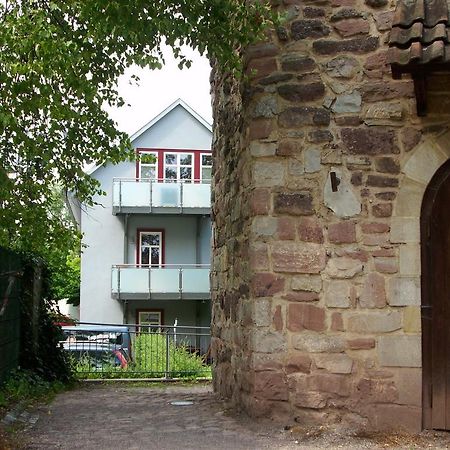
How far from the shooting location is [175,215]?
2642 cm

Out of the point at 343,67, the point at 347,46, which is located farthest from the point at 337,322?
the point at 347,46

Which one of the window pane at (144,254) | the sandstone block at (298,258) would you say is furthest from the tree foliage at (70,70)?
the window pane at (144,254)

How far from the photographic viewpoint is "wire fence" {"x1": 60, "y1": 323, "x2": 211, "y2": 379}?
12.0m

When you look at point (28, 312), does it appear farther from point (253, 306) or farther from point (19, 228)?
point (253, 306)

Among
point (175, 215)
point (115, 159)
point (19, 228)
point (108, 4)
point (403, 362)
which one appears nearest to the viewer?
point (108, 4)

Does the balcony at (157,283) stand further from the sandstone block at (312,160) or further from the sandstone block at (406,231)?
the sandstone block at (406,231)

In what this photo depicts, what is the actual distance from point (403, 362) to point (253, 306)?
137 cm

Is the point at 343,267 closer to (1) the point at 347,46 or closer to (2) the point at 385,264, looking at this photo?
(2) the point at 385,264

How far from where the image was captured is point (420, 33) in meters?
5.79

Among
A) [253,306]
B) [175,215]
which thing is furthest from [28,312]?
[175,215]

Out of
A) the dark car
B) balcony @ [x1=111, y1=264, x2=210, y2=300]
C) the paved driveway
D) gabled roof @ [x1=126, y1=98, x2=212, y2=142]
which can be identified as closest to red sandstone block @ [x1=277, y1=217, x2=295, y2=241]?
the paved driveway

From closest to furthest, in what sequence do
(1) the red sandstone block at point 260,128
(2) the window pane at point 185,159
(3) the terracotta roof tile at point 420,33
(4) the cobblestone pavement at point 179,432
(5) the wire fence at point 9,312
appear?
(3) the terracotta roof tile at point 420,33 < (4) the cobblestone pavement at point 179,432 < (1) the red sandstone block at point 260,128 < (5) the wire fence at point 9,312 < (2) the window pane at point 185,159

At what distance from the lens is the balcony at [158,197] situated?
25266mm

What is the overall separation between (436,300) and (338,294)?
84 centimetres
